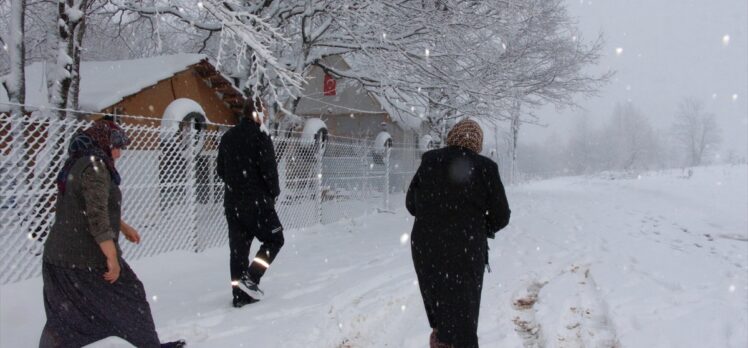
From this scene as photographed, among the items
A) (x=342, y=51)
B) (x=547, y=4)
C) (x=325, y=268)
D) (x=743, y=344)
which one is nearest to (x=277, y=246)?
(x=325, y=268)

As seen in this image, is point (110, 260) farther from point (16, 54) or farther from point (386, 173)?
point (386, 173)

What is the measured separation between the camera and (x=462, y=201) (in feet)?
9.23

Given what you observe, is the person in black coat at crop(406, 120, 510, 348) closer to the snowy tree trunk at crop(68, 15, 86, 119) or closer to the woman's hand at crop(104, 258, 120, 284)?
the woman's hand at crop(104, 258, 120, 284)

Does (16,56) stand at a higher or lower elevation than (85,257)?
higher

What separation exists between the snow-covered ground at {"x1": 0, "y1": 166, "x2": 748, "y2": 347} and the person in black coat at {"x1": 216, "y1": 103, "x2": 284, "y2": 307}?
434 millimetres

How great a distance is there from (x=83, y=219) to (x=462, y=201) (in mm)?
2137

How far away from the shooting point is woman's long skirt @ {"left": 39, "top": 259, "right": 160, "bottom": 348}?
262cm

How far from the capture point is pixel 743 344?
3.72 m

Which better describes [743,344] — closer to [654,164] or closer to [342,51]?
[342,51]

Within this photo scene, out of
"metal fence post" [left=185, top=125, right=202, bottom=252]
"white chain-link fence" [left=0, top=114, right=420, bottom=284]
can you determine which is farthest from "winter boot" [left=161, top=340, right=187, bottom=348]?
"metal fence post" [left=185, top=125, right=202, bottom=252]

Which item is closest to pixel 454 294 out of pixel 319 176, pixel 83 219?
pixel 83 219

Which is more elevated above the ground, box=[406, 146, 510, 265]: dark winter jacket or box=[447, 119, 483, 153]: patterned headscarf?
box=[447, 119, 483, 153]: patterned headscarf

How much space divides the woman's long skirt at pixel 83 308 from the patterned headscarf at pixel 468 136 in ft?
7.01

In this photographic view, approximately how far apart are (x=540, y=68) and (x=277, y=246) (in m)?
12.4
